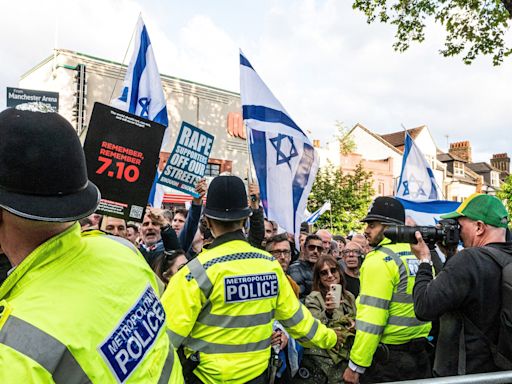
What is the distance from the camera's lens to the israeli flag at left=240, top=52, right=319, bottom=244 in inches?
206

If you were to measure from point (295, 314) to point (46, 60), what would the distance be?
2280cm

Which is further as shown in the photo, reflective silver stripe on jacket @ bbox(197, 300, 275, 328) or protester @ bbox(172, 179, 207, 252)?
protester @ bbox(172, 179, 207, 252)

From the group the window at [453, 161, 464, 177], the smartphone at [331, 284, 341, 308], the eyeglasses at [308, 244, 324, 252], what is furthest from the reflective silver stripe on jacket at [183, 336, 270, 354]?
the window at [453, 161, 464, 177]

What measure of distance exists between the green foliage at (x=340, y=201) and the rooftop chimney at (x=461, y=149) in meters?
32.4

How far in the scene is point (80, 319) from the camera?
1.18 metres

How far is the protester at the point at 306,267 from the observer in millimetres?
5287

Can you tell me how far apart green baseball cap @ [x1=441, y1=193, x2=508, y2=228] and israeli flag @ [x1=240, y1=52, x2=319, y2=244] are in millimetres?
2365

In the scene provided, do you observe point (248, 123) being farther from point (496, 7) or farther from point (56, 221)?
point (496, 7)

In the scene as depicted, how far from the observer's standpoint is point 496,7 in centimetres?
1064

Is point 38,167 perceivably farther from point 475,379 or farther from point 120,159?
point 475,379

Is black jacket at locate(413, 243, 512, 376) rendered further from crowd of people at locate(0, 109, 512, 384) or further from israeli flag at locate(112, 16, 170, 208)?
israeli flag at locate(112, 16, 170, 208)

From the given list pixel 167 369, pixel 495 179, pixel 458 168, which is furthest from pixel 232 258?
pixel 495 179

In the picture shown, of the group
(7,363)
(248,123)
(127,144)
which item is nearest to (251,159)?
(248,123)

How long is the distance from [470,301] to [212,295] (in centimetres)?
152
